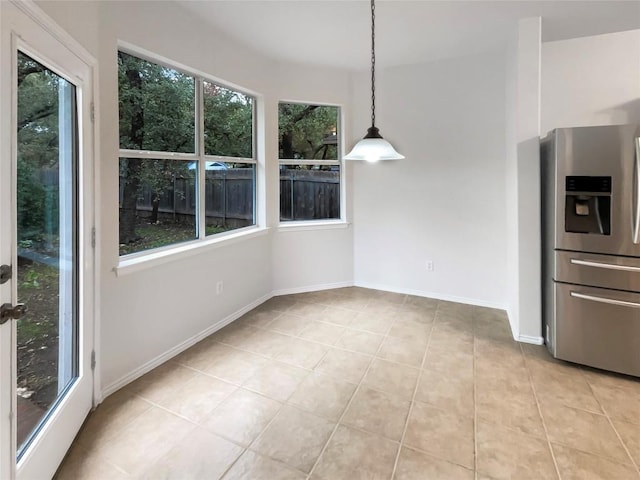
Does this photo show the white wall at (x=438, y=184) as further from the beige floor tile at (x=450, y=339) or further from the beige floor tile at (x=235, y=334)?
the beige floor tile at (x=235, y=334)

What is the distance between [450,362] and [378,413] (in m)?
0.90

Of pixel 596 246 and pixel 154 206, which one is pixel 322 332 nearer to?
pixel 154 206

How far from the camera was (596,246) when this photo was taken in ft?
7.92

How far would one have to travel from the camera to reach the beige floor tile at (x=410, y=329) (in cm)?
312

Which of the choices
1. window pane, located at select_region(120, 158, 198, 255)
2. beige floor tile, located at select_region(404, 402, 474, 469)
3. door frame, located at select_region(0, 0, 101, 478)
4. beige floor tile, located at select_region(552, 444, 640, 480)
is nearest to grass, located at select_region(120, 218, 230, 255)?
window pane, located at select_region(120, 158, 198, 255)

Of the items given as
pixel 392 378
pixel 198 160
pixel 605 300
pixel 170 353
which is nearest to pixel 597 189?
pixel 605 300

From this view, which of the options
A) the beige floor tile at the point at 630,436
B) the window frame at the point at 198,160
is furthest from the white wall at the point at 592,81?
the window frame at the point at 198,160

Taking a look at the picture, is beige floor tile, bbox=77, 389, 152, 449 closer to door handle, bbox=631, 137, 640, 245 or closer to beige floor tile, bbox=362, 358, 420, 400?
beige floor tile, bbox=362, 358, 420, 400

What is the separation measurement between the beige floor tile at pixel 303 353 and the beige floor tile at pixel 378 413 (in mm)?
523

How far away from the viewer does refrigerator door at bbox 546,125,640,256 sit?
2.28 metres

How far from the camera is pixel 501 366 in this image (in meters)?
2.59

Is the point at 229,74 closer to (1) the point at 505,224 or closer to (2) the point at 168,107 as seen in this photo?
(2) the point at 168,107

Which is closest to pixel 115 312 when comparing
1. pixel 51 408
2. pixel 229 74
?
pixel 51 408

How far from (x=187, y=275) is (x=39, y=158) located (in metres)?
1.49
